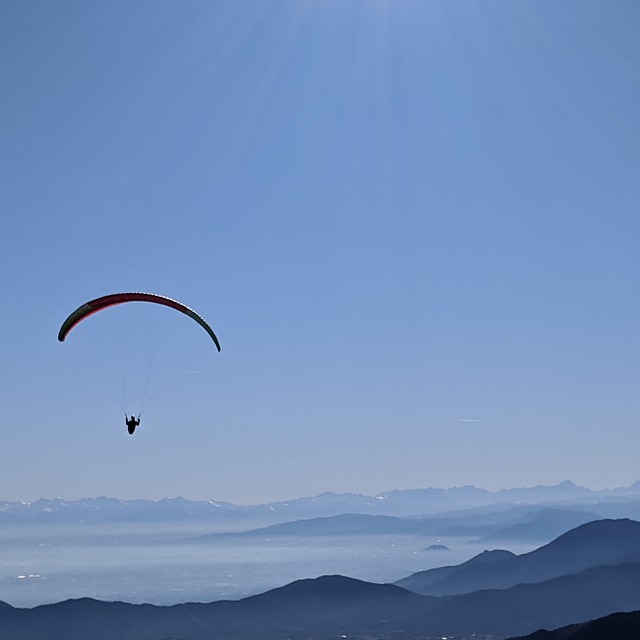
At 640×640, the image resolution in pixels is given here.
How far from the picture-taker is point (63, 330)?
72.0 meters

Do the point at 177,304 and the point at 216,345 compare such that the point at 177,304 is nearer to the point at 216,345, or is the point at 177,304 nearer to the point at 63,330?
the point at 216,345

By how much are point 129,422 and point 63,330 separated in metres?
10.0

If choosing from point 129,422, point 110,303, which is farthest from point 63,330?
point 129,422

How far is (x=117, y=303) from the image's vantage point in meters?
71.2

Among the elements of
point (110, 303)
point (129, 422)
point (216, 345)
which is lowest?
point (129, 422)

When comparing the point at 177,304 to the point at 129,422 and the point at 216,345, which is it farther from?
the point at 129,422

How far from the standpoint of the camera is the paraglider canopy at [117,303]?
71062 millimetres

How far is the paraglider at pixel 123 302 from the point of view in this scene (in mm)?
71000

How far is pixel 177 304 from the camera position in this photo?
72.4 meters

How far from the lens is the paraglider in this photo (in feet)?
233

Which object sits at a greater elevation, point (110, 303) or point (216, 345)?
point (110, 303)

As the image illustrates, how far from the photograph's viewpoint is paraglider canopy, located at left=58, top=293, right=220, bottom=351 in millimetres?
71062

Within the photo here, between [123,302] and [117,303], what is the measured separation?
1.88 ft

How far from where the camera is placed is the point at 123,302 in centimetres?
7106
